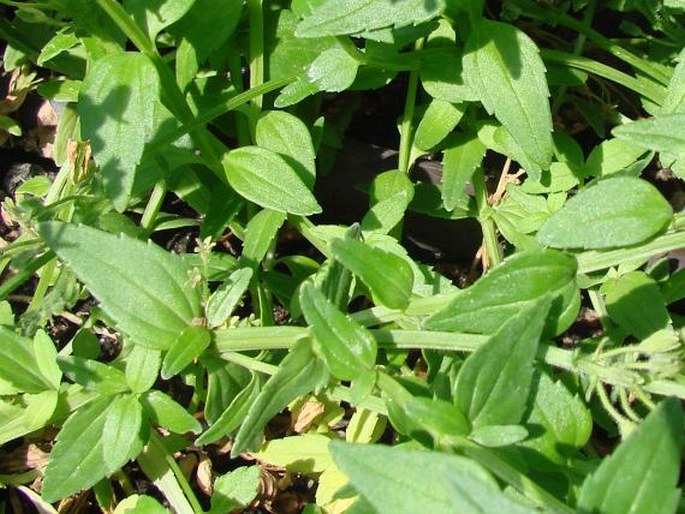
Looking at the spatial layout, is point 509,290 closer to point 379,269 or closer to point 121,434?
point 379,269

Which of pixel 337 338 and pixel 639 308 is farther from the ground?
pixel 337 338

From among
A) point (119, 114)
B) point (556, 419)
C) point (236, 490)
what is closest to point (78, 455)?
point (236, 490)

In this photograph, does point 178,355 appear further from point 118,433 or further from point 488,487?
point 488,487

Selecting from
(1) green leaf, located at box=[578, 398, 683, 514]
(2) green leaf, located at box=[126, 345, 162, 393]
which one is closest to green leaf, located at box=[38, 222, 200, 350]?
(2) green leaf, located at box=[126, 345, 162, 393]

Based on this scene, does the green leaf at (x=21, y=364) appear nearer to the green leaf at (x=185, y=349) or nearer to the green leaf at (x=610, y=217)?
the green leaf at (x=185, y=349)

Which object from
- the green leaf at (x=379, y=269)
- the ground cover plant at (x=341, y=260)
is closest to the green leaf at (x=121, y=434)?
the ground cover plant at (x=341, y=260)
